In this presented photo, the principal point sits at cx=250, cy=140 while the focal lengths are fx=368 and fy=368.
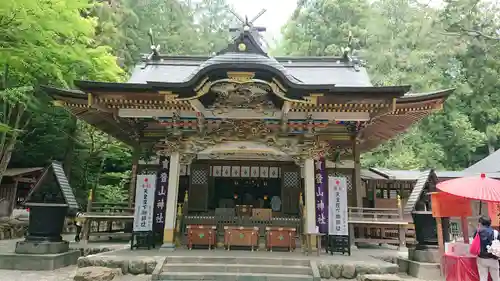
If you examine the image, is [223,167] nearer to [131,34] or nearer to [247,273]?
[247,273]

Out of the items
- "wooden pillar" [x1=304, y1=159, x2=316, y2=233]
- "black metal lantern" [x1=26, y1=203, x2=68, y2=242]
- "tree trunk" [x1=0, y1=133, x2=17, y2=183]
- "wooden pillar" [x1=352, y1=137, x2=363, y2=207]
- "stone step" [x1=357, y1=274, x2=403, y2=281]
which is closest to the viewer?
"stone step" [x1=357, y1=274, x2=403, y2=281]

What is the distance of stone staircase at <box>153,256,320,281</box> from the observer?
710cm

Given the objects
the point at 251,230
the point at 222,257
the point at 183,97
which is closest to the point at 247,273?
the point at 222,257

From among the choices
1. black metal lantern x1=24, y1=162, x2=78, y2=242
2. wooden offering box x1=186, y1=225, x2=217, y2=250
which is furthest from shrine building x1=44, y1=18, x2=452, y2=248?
black metal lantern x1=24, y1=162, x2=78, y2=242

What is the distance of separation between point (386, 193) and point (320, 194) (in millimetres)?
6191

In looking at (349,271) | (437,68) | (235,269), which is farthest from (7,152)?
(437,68)

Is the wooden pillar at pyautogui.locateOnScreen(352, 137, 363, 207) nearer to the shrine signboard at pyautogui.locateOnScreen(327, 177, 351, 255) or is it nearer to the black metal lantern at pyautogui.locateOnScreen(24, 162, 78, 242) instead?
the shrine signboard at pyautogui.locateOnScreen(327, 177, 351, 255)

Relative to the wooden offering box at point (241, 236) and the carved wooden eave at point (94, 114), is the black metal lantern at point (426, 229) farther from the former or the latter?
the carved wooden eave at point (94, 114)

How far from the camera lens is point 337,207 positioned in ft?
31.2

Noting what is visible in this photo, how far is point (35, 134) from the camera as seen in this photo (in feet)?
61.2

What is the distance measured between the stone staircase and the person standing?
2.79m

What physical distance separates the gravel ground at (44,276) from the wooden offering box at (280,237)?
2984 mm

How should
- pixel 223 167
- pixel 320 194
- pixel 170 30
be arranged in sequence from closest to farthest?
pixel 320 194
pixel 223 167
pixel 170 30

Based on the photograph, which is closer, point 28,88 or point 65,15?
point 65,15
